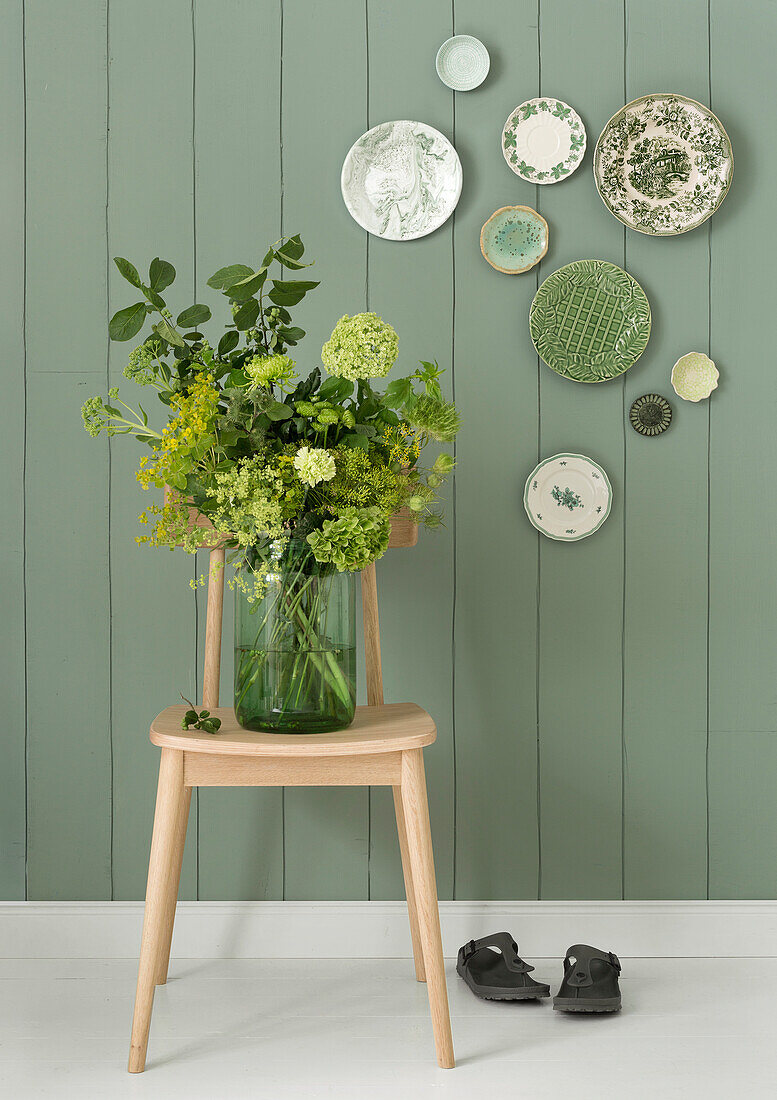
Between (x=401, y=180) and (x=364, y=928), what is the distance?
1394mm

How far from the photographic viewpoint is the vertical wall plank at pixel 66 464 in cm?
165

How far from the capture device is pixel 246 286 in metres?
1.23

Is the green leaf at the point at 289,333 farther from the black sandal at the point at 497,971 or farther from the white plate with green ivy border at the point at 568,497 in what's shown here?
the black sandal at the point at 497,971

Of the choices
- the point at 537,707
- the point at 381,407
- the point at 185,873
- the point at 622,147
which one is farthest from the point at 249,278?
the point at 185,873

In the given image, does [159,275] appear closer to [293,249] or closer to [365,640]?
[293,249]

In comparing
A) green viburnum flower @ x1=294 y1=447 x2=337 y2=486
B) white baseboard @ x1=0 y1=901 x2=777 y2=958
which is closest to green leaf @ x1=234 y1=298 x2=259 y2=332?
green viburnum flower @ x1=294 y1=447 x2=337 y2=486

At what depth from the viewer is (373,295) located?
65.6 inches

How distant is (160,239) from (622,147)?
0.88 m

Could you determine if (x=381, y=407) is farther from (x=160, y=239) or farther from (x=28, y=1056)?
(x=28, y=1056)

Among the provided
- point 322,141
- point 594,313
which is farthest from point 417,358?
point 322,141

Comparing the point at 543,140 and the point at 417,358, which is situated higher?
the point at 543,140

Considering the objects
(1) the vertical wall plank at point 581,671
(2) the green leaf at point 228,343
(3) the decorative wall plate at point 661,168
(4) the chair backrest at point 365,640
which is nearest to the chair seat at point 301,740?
(4) the chair backrest at point 365,640

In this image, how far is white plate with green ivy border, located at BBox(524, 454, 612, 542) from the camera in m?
1.67

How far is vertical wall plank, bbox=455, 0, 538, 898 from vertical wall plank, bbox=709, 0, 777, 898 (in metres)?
0.35
